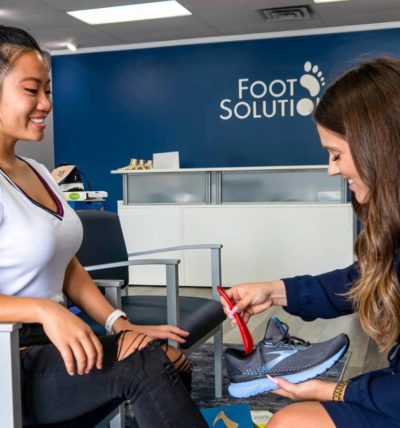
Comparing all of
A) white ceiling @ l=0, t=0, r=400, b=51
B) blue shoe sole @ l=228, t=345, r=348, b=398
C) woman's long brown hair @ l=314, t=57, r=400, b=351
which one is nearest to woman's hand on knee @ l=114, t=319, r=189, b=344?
blue shoe sole @ l=228, t=345, r=348, b=398

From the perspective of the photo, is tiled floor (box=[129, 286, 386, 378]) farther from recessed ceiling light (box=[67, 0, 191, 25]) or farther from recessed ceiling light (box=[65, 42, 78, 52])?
recessed ceiling light (box=[65, 42, 78, 52])

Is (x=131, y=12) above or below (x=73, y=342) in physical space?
above

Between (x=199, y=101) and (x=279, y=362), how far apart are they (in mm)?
6752

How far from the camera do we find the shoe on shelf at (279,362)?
122 centimetres

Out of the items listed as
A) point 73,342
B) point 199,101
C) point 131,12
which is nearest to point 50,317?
point 73,342

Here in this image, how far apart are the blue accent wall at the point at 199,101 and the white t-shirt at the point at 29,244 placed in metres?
6.12

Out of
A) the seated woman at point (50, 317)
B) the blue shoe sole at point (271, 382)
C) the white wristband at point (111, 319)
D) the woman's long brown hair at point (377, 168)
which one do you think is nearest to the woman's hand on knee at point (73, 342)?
the seated woman at point (50, 317)

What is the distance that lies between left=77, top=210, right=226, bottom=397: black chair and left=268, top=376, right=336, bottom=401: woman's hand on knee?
3.27ft

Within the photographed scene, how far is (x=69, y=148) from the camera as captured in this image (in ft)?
27.6

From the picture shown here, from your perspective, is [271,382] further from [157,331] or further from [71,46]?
[71,46]

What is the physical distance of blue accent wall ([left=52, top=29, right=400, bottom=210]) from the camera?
7.34m

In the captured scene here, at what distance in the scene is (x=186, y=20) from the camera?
22.2 feet

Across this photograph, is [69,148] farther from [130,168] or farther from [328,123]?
[328,123]

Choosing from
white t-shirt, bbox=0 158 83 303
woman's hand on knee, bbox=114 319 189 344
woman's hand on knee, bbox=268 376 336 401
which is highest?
white t-shirt, bbox=0 158 83 303
